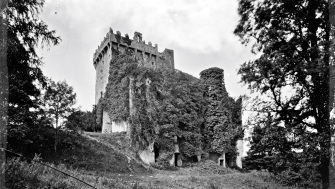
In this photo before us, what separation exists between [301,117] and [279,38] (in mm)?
2576

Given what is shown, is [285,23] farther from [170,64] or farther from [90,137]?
[170,64]

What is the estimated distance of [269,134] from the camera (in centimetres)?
733

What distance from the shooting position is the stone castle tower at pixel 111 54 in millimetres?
30606

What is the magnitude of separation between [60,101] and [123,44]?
17.8 m

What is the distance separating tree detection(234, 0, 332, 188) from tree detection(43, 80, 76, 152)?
1258 cm

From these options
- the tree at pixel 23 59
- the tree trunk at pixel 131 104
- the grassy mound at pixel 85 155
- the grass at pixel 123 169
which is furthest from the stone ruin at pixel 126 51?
the tree at pixel 23 59

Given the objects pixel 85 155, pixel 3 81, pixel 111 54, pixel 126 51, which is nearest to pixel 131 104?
pixel 85 155

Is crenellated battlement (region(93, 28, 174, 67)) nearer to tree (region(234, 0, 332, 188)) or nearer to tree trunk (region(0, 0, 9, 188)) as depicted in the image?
tree trunk (region(0, 0, 9, 188))

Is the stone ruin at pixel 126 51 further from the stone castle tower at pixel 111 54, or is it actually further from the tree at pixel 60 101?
the tree at pixel 60 101

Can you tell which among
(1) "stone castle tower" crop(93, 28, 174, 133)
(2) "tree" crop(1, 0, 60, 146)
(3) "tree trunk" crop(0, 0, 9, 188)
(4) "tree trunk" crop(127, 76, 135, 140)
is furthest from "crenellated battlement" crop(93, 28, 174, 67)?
(3) "tree trunk" crop(0, 0, 9, 188)

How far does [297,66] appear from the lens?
22.0ft

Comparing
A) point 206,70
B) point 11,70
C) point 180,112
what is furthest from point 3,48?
point 206,70

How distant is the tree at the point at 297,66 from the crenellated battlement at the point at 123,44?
84.0 feet

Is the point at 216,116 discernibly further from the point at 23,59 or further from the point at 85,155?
the point at 23,59
